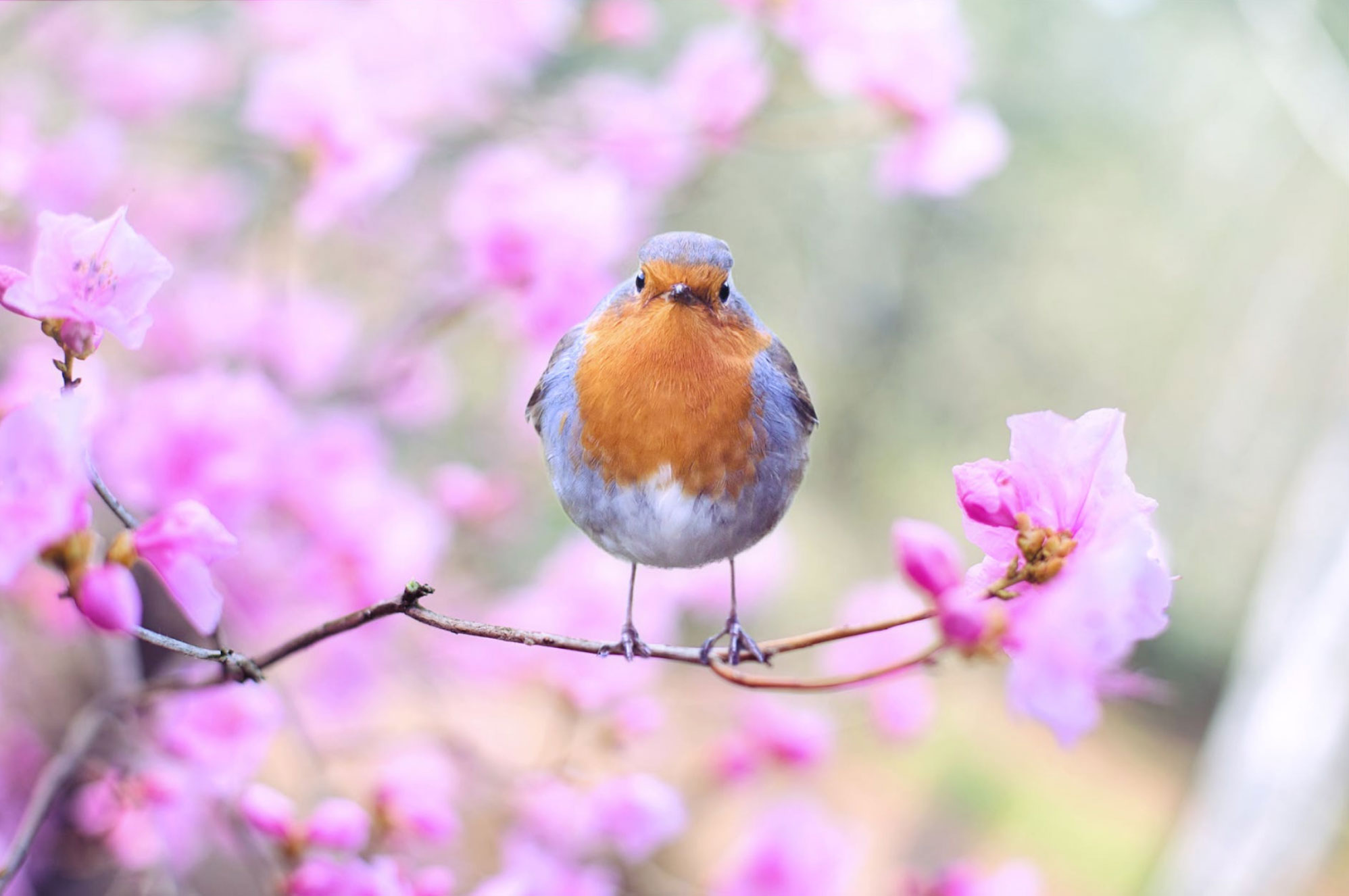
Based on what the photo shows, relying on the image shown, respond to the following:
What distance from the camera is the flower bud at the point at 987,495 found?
1.84 feet

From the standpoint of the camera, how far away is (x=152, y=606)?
6.26ft

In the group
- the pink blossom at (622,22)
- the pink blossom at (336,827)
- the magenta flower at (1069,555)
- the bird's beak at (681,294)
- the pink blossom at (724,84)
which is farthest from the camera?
the pink blossom at (622,22)

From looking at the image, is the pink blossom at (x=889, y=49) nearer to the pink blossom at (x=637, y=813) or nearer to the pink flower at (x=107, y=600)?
the pink blossom at (x=637, y=813)

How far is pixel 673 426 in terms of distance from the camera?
60 centimetres

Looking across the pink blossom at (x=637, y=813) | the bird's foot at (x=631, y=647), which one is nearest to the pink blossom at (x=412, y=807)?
the pink blossom at (x=637, y=813)

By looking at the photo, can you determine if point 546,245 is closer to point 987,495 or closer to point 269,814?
point 269,814

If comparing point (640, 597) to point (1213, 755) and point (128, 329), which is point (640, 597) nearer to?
point (128, 329)

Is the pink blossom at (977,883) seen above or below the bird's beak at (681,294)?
below

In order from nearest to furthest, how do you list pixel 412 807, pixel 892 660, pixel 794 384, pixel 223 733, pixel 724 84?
pixel 794 384
pixel 412 807
pixel 223 733
pixel 724 84
pixel 892 660

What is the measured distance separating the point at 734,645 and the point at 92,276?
17.5 inches

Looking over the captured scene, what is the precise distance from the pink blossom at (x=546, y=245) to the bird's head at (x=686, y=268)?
2.34ft

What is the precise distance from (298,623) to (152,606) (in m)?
0.27

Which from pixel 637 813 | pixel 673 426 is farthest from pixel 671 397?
pixel 637 813

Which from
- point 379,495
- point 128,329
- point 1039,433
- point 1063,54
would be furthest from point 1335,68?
point 128,329
